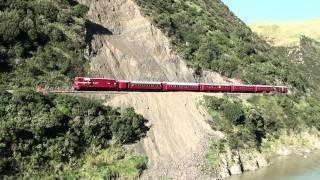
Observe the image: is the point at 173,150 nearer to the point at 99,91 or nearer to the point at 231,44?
the point at 99,91

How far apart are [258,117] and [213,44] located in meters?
20.1

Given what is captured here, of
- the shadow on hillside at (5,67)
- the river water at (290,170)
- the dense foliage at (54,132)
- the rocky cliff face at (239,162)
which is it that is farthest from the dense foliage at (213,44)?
the shadow on hillside at (5,67)

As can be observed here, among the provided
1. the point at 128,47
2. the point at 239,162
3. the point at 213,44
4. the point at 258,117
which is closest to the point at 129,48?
the point at 128,47

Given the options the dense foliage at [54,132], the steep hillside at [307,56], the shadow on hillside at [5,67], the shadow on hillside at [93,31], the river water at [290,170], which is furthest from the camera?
the steep hillside at [307,56]

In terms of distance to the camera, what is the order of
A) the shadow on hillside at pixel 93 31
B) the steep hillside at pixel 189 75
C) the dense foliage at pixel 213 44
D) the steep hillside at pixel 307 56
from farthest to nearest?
the steep hillside at pixel 307 56, the dense foliage at pixel 213 44, the shadow on hillside at pixel 93 31, the steep hillside at pixel 189 75

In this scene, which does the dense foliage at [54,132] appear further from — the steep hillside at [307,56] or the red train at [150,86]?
the steep hillside at [307,56]

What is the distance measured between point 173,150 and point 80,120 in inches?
382

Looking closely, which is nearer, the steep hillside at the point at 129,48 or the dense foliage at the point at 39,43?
the dense foliage at the point at 39,43

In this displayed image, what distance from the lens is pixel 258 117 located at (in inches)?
2509

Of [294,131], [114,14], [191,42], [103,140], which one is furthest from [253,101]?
[103,140]

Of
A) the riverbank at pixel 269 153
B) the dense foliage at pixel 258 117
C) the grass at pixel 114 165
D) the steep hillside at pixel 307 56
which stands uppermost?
the steep hillside at pixel 307 56

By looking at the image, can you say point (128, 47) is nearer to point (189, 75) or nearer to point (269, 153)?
point (189, 75)

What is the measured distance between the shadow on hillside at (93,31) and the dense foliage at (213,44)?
979 cm

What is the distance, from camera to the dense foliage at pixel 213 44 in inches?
2972
